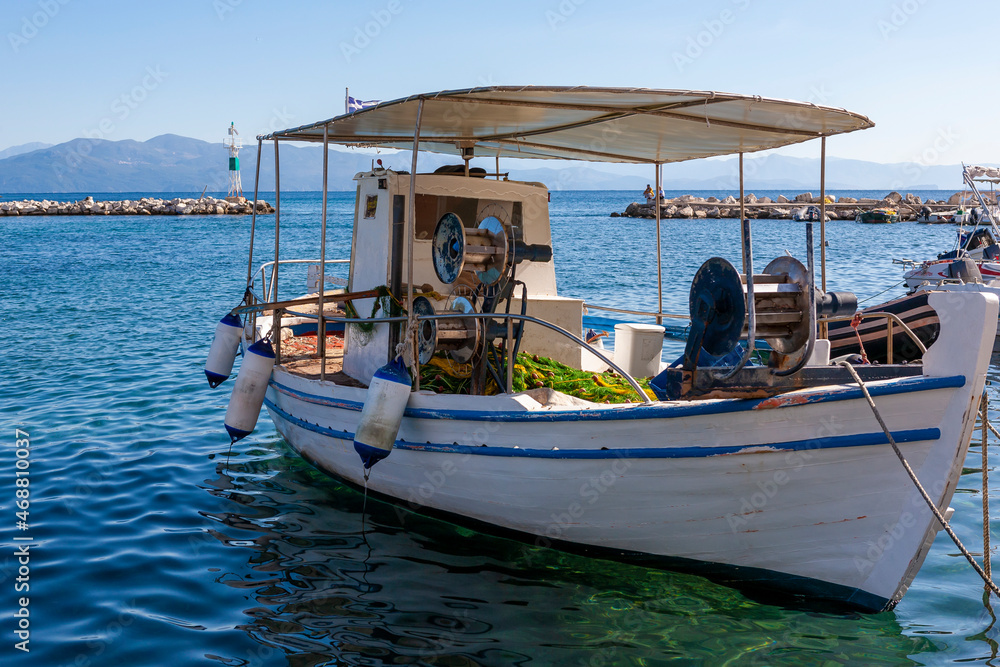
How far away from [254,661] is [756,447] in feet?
11.1

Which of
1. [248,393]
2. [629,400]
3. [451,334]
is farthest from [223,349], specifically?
[629,400]

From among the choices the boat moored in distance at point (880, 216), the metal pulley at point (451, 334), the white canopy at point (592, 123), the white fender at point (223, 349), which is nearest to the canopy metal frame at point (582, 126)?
the white canopy at point (592, 123)

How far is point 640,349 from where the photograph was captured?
285 inches

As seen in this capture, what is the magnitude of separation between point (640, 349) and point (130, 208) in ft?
283

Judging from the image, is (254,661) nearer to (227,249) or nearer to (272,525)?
(272,525)

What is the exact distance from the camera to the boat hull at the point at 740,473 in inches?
175

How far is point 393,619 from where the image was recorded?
203 inches

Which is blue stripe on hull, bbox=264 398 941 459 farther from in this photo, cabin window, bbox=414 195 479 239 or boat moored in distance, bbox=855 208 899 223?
boat moored in distance, bbox=855 208 899 223

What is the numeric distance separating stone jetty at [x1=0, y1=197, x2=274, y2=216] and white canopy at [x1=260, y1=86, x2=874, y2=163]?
77071 mm

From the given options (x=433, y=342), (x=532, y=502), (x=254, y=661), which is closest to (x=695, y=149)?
(x=433, y=342)

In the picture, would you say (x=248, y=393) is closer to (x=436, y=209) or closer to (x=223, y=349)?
(x=223, y=349)

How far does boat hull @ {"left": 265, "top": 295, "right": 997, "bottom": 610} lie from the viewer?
4.44m

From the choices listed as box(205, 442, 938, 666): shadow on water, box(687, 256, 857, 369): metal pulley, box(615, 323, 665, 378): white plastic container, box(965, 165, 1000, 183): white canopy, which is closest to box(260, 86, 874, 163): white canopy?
box(687, 256, 857, 369): metal pulley

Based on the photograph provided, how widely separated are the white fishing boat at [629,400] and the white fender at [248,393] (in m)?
0.02
